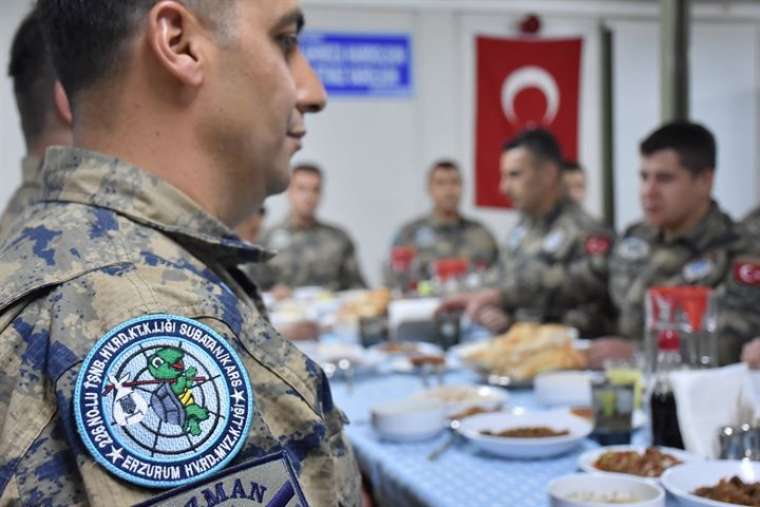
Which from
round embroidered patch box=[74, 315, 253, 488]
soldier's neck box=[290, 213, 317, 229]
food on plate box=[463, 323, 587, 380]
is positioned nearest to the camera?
round embroidered patch box=[74, 315, 253, 488]

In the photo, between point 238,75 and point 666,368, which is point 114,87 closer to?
point 238,75

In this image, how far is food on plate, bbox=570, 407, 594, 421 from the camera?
183 cm

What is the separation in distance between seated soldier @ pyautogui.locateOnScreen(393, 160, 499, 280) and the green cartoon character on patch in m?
5.10

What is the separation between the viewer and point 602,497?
1.29 m

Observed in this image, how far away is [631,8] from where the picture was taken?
716cm

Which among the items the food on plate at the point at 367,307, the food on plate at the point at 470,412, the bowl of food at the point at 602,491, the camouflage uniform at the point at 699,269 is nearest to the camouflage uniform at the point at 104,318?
the bowl of food at the point at 602,491

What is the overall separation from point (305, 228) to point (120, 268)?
16.1ft

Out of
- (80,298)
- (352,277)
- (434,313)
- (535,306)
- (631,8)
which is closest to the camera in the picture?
(80,298)

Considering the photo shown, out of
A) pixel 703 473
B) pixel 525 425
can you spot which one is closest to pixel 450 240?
pixel 525 425

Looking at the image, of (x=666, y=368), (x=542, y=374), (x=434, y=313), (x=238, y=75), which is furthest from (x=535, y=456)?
(x=434, y=313)

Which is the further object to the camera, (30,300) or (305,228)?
(305,228)

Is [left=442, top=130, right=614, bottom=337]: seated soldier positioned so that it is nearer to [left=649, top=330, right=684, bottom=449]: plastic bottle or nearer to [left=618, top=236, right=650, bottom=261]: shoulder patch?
[left=618, top=236, right=650, bottom=261]: shoulder patch

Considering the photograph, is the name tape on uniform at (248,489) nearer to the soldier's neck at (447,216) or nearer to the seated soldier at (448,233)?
the seated soldier at (448,233)

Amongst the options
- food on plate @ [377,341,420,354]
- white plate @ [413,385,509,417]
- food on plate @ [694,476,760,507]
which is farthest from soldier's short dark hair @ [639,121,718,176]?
food on plate @ [694,476,760,507]
